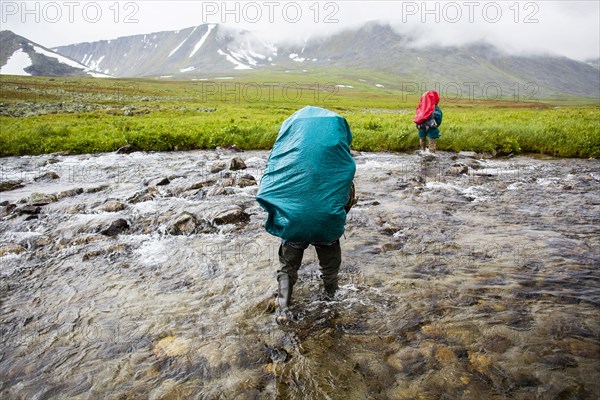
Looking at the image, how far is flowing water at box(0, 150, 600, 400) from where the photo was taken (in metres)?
4.74

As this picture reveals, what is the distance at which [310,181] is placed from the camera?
522cm

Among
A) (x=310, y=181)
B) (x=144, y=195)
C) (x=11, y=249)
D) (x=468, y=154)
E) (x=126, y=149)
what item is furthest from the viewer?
(x=126, y=149)

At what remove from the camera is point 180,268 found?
8164 mm

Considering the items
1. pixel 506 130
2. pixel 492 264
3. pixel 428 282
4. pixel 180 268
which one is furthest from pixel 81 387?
pixel 506 130

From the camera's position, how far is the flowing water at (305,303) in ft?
15.6

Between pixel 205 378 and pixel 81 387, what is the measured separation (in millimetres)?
1595

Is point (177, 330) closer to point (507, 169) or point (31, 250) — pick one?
point (31, 250)

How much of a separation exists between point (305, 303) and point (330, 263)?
35.8 inches

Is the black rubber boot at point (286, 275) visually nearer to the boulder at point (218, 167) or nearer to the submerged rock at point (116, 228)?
the submerged rock at point (116, 228)

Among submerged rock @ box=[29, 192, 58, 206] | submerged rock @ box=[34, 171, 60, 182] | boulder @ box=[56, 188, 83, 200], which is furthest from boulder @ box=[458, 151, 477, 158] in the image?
submerged rock @ box=[34, 171, 60, 182]

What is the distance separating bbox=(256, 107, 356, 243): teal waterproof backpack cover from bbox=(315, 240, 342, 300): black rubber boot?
0.49 metres

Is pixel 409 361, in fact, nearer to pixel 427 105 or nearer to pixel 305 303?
pixel 305 303

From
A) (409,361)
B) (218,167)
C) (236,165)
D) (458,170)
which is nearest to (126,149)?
(218,167)

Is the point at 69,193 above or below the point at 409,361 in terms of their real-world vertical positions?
above
